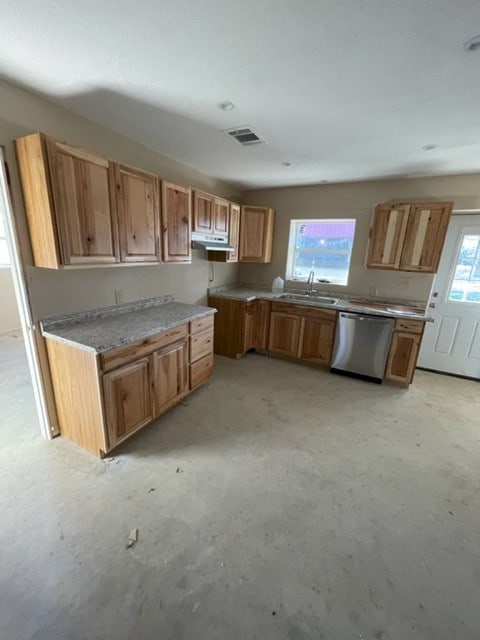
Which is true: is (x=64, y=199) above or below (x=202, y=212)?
below

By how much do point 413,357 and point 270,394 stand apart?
5.72 ft

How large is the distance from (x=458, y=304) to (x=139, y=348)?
156 inches

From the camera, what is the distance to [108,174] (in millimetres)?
2016

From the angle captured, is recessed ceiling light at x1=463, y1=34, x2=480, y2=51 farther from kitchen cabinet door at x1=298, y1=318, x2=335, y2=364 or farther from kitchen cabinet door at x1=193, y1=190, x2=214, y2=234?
kitchen cabinet door at x1=298, y1=318, x2=335, y2=364

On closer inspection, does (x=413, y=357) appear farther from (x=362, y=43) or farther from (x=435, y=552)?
(x=362, y=43)

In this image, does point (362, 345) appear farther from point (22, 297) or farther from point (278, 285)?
point (22, 297)

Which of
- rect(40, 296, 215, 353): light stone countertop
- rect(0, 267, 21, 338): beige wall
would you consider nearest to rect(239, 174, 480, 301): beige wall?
rect(40, 296, 215, 353): light stone countertop

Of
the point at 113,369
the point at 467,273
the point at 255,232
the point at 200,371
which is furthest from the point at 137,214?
the point at 467,273

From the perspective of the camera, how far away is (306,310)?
3670mm

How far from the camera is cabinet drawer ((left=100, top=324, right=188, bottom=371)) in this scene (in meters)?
1.87

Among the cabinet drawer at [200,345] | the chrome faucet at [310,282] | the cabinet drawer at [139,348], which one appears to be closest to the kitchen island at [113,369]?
the cabinet drawer at [139,348]

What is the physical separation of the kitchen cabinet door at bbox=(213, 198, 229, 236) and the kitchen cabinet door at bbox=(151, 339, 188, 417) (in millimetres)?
1615

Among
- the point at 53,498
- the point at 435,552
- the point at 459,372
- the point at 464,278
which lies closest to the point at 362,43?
the point at 435,552

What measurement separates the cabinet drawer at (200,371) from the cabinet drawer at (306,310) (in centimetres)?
132
